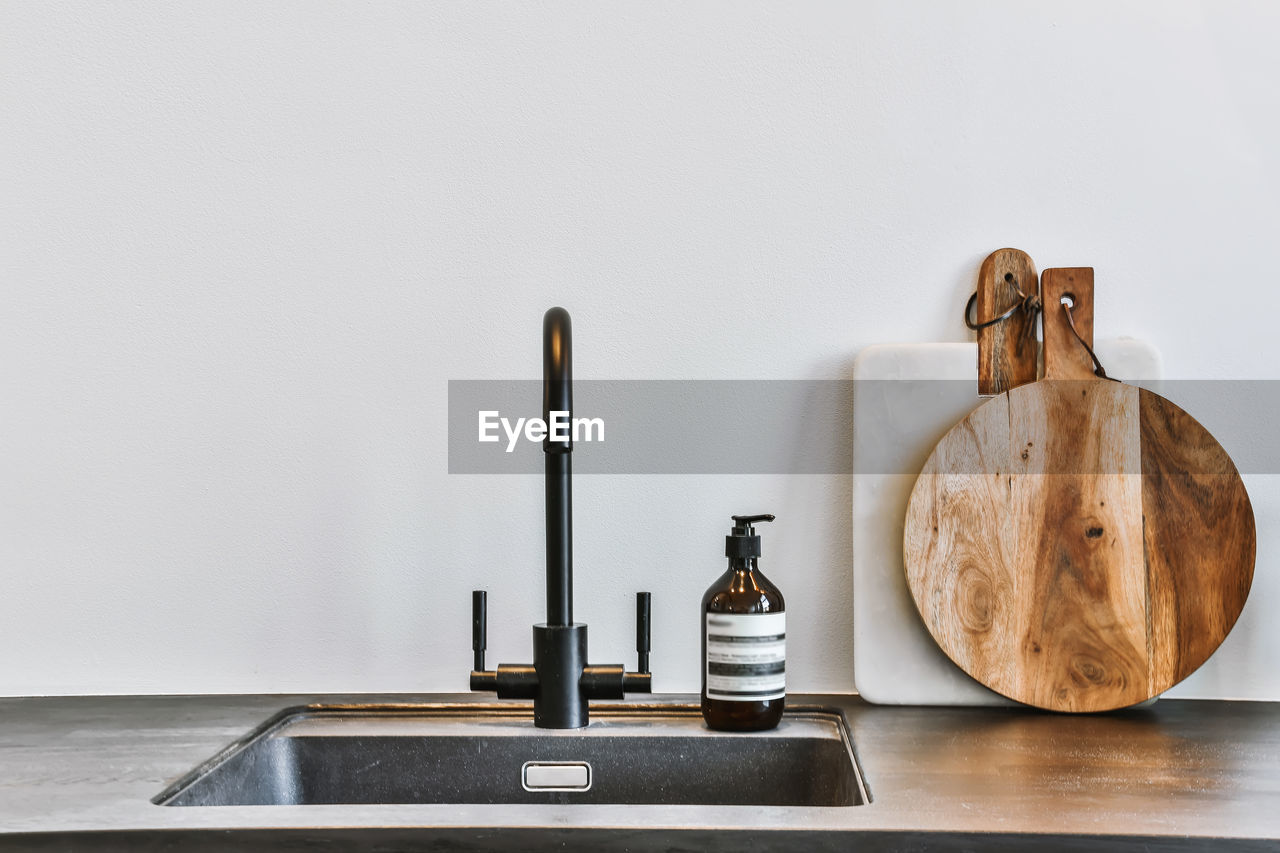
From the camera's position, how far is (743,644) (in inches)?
36.7

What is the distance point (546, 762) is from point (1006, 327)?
66 cm

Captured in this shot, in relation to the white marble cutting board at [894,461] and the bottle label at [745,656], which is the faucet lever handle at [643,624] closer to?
the bottle label at [745,656]

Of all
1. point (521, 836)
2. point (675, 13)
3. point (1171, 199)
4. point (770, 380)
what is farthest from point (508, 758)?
point (1171, 199)

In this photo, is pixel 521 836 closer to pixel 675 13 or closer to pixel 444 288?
pixel 444 288

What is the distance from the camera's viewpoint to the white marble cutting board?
3.55 feet

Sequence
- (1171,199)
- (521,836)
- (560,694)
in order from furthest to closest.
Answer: (1171,199) → (560,694) → (521,836)

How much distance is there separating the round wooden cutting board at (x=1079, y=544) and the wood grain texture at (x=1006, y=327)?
4 cm

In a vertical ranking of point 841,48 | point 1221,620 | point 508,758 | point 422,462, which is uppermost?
point 841,48

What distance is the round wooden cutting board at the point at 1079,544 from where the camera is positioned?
1029 mm

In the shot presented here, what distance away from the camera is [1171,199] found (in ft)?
3.73

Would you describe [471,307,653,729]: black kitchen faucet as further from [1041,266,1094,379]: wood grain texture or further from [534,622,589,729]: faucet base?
[1041,266,1094,379]: wood grain texture

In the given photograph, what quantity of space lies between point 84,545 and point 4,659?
158 mm

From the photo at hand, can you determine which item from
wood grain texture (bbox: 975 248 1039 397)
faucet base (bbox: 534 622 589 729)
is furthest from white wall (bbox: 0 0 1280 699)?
faucet base (bbox: 534 622 589 729)

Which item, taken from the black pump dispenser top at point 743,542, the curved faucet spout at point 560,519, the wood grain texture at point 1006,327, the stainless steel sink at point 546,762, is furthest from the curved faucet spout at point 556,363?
the wood grain texture at point 1006,327
